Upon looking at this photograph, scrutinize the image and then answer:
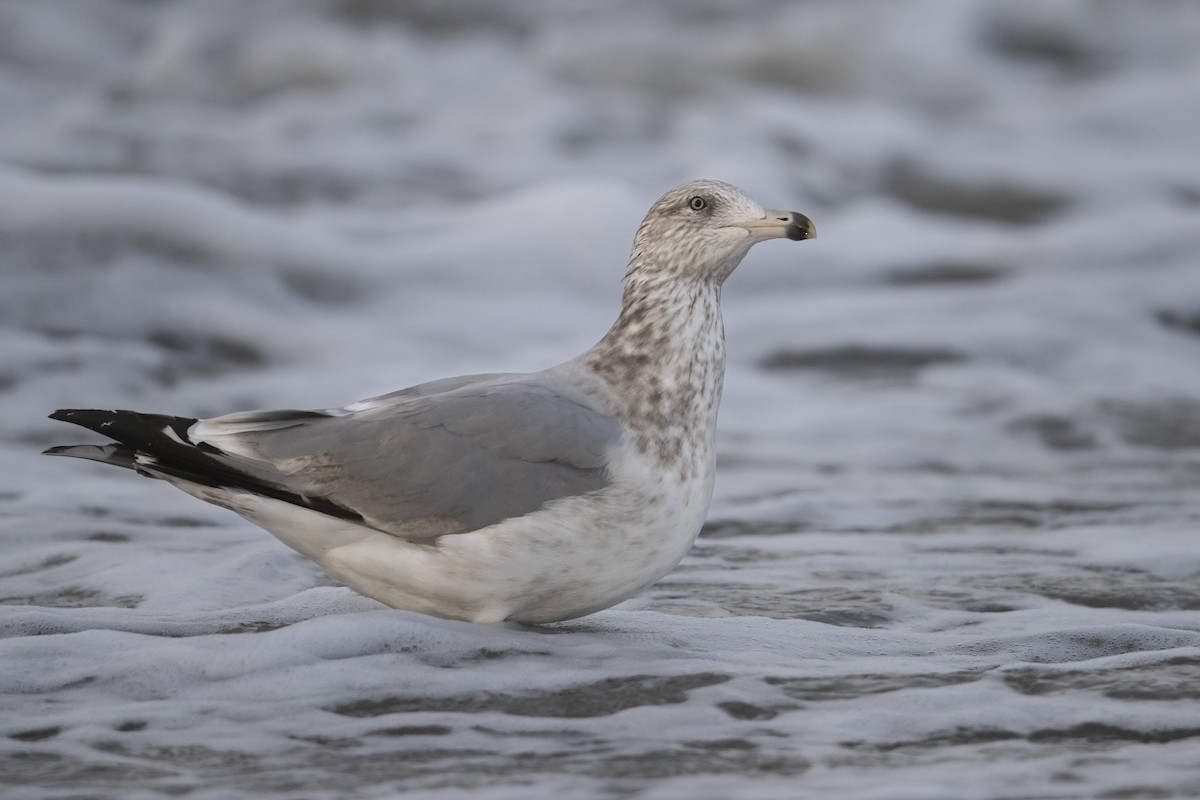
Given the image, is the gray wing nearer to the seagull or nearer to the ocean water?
the seagull

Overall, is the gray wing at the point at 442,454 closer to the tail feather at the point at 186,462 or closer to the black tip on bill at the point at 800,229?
the tail feather at the point at 186,462

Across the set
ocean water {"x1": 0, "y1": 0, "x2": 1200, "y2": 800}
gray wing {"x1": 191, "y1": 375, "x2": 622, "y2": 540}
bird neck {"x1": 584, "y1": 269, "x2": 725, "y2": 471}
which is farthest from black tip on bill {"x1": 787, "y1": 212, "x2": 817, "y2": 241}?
ocean water {"x1": 0, "y1": 0, "x2": 1200, "y2": 800}

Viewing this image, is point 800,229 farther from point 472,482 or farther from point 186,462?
point 186,462

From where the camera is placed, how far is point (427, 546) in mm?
4016

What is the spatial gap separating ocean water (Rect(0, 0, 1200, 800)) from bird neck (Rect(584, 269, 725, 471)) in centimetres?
55

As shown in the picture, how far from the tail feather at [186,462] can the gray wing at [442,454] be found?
0.08 ft

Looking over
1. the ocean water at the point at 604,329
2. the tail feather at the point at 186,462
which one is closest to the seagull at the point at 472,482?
the tail feather at the point at 186,462

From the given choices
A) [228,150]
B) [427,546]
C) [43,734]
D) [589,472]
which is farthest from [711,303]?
[228,150]

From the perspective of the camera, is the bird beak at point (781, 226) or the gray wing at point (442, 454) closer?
the gray wing at point (442, 454)

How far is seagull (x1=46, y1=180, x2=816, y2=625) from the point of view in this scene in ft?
13.0

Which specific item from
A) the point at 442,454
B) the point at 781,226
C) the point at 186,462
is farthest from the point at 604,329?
the point at 186,462

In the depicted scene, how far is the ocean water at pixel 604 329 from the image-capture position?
354 cm

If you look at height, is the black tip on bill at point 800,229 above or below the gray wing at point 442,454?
above

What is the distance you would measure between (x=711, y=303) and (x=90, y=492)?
8.79 ft
